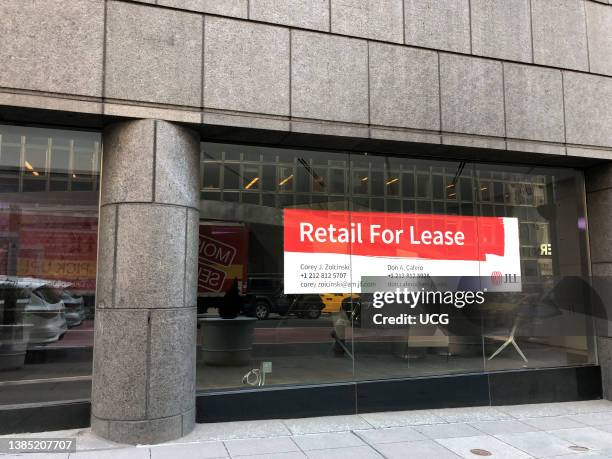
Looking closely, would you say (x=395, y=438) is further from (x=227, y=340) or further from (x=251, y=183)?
(x=251, y=183)

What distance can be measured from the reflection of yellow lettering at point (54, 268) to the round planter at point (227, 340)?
75.7 inches

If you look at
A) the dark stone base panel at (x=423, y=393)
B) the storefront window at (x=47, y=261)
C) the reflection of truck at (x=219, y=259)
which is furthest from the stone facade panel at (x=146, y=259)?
the dark stone base panel at (x=423, y=393)

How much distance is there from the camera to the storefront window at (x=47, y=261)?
6590 millimetres

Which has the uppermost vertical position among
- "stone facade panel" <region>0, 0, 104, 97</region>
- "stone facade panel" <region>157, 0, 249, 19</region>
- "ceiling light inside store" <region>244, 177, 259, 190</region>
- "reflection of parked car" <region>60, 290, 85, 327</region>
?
"stone facade panel" <region>157, 0, 249, 19</region>

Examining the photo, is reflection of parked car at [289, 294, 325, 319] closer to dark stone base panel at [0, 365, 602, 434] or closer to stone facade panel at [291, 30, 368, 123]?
dark stone base panel at [0, 365, 602, 434]

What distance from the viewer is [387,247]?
25.6ft

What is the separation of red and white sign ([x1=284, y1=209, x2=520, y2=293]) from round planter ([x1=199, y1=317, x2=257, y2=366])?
846mm

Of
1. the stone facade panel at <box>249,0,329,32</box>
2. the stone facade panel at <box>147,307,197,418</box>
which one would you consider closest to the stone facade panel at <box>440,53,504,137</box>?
the stone facade panel at <box>249,0,329,32</box>

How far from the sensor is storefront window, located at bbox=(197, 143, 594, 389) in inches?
281

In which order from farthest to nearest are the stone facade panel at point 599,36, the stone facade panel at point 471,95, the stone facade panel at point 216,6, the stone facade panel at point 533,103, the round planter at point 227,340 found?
the stone facade panel at point 599,36, the stone facade panel at point 533,103, the stone facade panel at point 471,95, the round planter at point 227,340, the stone facade panel at point 216,6

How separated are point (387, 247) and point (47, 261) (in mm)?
5207

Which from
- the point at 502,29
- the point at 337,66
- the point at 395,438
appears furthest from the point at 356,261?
the point at 502,29

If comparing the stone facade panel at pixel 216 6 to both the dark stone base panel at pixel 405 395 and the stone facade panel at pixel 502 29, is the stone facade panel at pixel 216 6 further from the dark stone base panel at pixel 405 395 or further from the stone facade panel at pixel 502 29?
the dark stone base panel at pixel 405 395

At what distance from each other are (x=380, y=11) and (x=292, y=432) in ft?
19.6
